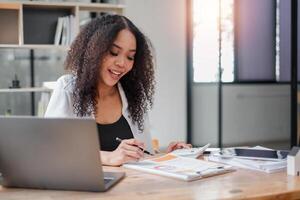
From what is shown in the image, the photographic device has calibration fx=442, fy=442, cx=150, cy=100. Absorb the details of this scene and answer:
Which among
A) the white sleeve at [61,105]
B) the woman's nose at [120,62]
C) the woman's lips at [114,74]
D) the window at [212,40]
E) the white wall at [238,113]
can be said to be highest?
the window at [212,40]

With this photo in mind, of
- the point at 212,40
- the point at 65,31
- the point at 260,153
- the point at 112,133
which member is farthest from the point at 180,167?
the point at 212,40

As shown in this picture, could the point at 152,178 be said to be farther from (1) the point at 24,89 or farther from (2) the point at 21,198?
(1) the point at 24,89

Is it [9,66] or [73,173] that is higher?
[9,66]

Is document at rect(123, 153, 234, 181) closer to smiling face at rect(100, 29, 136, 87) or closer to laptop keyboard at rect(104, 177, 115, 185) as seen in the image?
laptop keyboard at rect(104, 177, 115, 185)

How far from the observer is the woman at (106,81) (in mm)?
1796

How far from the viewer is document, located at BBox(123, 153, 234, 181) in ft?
4.26

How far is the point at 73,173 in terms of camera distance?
1.17 metres

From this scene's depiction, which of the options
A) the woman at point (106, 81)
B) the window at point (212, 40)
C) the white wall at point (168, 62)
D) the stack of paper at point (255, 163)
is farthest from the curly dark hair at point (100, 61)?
the window at point (212, 40)

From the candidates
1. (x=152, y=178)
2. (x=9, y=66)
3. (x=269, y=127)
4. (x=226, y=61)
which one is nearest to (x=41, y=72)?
(x=9, y=66)

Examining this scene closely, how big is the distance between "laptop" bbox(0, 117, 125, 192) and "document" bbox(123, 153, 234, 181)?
7.3 inches

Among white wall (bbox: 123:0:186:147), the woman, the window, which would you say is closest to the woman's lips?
the woman

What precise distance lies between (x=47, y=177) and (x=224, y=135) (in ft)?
13.4

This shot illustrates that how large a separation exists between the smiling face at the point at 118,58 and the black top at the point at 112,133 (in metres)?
0.18

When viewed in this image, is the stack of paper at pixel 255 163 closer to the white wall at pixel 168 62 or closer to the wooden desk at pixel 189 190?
the wooden desk at pixel 189 190
